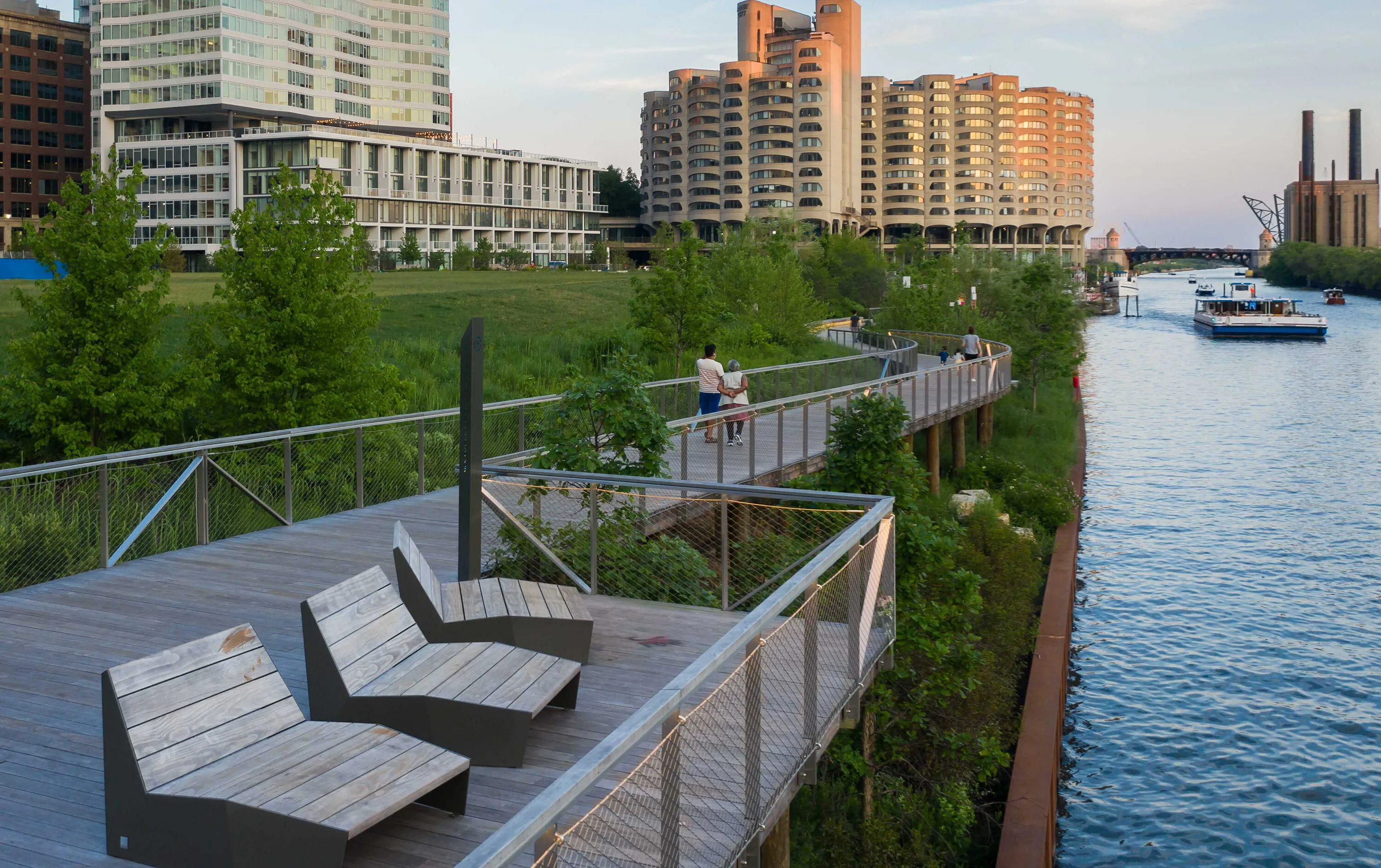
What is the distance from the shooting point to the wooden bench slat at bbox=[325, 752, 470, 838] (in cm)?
480

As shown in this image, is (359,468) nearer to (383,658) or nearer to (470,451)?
(470,451)

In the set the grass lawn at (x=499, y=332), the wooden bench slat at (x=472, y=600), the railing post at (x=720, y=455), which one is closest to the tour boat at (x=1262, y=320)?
the grass lawn at (x=499, y=332)

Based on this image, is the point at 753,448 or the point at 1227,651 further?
the point at 1227,651

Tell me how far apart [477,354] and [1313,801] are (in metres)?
11.5

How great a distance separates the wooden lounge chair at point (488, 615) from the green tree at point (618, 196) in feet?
559

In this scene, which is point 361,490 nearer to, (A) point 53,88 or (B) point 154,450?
(B) point 154,450

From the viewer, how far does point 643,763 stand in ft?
13.9

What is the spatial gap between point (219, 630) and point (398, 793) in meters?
4.35

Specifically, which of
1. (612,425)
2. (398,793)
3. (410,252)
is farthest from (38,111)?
(398,793)

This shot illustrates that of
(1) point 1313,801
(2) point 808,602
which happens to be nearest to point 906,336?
(1) point 1313,801

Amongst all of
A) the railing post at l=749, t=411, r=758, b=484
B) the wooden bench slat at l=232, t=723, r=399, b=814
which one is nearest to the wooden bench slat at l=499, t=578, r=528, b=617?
the wooden bench slat at l=232, t=723, r=399, b=814

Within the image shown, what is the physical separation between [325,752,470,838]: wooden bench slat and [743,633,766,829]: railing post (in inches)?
48.6

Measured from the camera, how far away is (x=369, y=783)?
5.11m

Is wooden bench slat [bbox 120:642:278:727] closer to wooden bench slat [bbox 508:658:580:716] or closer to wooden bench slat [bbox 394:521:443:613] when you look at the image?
wooden bench slat [bbox 508:658:580:716]
